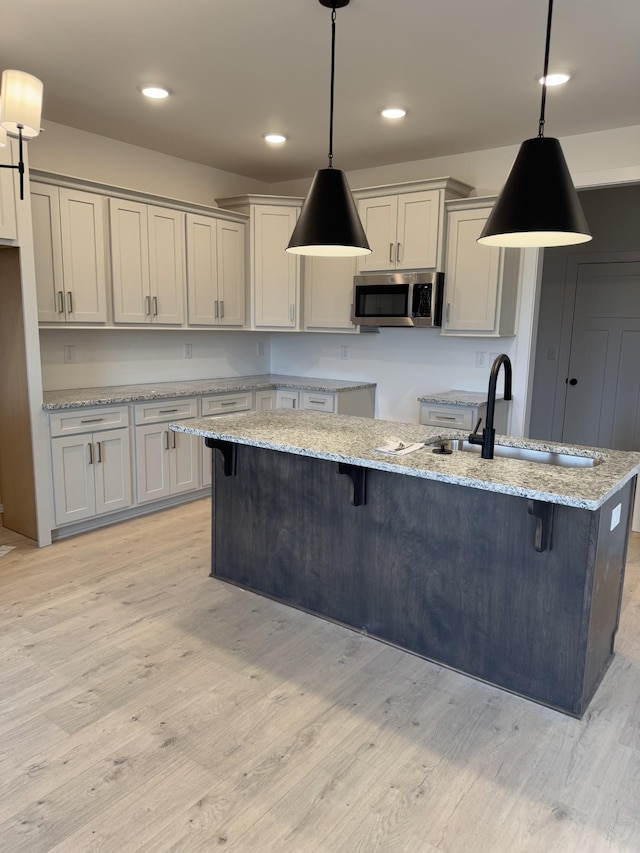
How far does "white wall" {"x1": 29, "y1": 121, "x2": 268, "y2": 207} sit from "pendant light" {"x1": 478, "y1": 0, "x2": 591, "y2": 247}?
3.07m

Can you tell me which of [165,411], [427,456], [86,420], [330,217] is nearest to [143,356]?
[165,411]

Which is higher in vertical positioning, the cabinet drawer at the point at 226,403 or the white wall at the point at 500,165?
the white wall at the point at 500,165

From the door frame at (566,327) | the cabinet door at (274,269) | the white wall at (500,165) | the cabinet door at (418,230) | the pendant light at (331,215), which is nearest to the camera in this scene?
the pendant light at (331,215)

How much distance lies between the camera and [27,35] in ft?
9.14

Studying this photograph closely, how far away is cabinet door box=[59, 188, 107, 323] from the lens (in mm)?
3787

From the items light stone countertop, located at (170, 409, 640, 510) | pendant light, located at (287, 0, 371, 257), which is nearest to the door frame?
light stone countertop, located at (170, 409, 640, 510)

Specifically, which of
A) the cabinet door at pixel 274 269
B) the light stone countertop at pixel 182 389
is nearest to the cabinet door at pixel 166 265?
the light stone countertop at pixel 182 389

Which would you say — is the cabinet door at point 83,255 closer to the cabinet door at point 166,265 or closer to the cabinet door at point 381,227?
the cabinet door at point 166,265

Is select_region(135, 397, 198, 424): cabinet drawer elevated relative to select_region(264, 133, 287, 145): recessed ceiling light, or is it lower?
lower

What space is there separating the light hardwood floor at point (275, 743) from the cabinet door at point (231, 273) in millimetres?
2777

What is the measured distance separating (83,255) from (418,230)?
240 cm

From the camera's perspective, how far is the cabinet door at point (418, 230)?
4.36 metres

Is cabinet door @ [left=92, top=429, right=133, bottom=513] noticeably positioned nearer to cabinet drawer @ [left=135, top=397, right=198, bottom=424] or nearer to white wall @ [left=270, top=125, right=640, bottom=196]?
cabinet drawer @ [left=135, top=397, right=198, bottom=424]

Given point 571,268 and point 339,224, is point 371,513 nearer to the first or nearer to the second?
point 339,224
